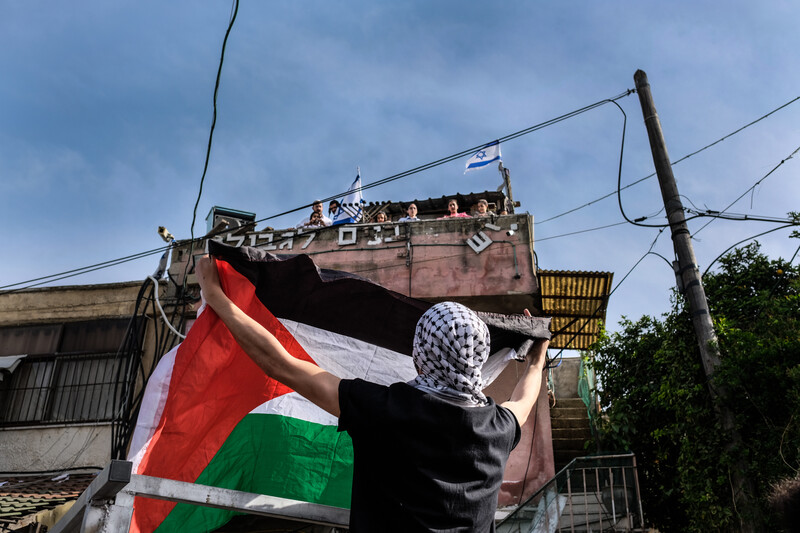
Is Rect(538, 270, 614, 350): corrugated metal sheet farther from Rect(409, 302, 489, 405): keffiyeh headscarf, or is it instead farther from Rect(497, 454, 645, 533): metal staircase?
Rect(409, 302, 489, 405): keffiyeh headscarf

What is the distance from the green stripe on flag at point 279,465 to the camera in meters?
4.35

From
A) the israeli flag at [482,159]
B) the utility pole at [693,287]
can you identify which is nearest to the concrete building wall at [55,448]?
the israeli flag at [482,159]

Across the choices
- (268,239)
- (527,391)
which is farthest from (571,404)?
(527,391)

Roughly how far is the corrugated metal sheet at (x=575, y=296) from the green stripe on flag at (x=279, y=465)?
247 inches

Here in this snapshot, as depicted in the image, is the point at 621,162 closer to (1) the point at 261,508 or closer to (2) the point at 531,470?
(2) the point at 531,470

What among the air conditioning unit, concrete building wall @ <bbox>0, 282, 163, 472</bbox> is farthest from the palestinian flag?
the air conditioning unit

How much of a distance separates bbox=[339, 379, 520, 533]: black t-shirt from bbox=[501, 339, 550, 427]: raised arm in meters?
0.43

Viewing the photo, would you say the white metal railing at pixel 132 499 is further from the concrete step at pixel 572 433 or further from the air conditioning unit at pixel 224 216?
the air conditioning unit at pixel 224 216

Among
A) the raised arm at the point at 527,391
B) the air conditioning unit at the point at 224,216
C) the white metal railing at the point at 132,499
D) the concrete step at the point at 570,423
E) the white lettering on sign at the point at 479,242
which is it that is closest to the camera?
the white metal railing at the point at 132,499

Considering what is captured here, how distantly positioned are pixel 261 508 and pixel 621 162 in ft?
32.3

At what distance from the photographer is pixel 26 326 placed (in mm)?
12773

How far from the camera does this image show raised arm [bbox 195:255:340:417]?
2.34m

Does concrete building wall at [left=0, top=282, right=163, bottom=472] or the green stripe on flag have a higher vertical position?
concrete building wall at [left=0, top=282, right=163, bottom=472]

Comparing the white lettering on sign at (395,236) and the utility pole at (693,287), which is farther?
the white lettering on sign at (395,236)
